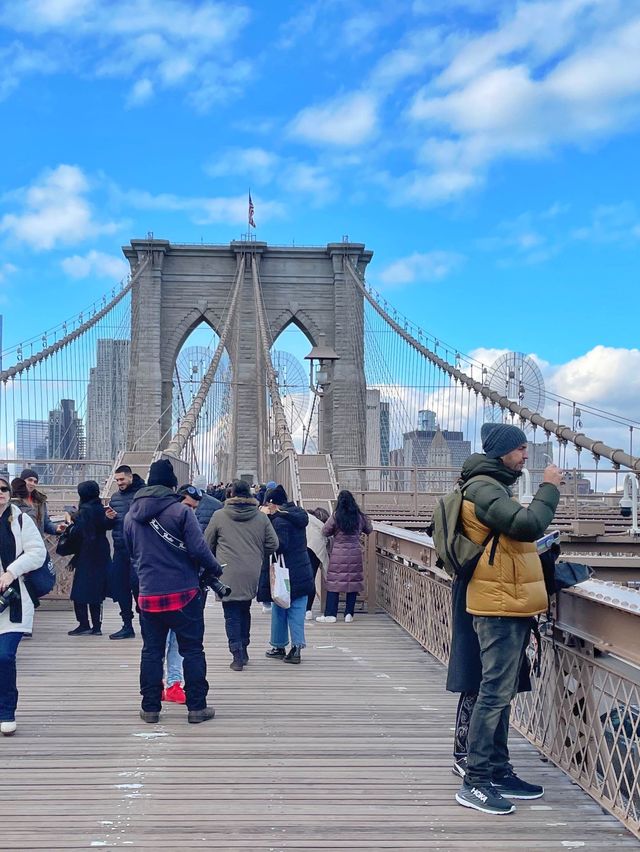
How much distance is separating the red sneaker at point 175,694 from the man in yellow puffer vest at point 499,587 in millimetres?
2447

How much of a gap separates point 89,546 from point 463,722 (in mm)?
4747

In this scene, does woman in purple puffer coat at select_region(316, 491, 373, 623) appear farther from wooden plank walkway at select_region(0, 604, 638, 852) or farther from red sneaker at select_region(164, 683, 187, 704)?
red sneaker at select_region(164, 683, 187, 704)

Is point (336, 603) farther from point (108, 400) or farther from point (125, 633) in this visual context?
point (108, 400)

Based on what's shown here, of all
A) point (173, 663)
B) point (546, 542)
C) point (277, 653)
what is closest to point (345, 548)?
point (277, 653)

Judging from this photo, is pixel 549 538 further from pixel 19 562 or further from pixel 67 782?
pixel 19 562

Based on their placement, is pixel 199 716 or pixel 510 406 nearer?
pixel 199 716

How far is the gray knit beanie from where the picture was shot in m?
4.08

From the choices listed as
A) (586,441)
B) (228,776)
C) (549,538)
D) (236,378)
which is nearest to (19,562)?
(228,776)

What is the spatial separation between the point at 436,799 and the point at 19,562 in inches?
99.6

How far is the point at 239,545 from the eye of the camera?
275 inches

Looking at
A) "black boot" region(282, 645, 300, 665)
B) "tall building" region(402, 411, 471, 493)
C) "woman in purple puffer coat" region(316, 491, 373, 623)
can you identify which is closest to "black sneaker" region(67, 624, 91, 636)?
"black boot" region(282, 645, 300, 665)

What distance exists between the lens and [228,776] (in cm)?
448

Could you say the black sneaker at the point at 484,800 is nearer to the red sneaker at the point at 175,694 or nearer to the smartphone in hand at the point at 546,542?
the smartphone in hand at the point at 546,542

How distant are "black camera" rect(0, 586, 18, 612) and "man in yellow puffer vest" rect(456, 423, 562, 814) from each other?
2.55 meters
